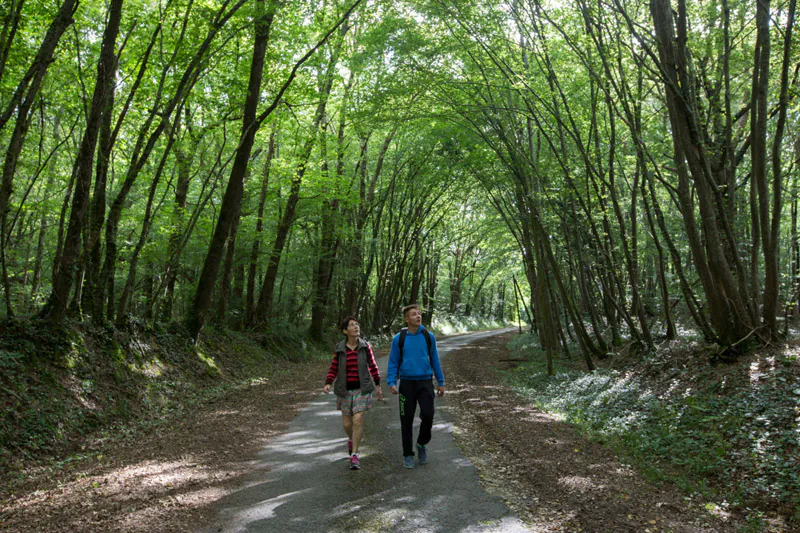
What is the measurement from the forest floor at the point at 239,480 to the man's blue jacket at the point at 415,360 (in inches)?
40.5

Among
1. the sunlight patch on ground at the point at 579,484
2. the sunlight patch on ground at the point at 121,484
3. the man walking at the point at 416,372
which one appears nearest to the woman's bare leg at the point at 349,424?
the man walking at the point at 416,372

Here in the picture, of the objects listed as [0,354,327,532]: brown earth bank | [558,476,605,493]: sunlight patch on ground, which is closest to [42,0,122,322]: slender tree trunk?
[0,354,327,532]: brown earth bank

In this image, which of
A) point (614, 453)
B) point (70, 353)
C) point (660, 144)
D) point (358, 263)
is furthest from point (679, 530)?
point (358, 263)

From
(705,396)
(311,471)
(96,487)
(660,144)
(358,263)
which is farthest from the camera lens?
(358,263)

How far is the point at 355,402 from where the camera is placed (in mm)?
5148

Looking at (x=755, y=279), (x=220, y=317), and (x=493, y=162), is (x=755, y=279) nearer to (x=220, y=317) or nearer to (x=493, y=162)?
(x=493, y=162)

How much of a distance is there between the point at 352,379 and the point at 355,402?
0.23 meters

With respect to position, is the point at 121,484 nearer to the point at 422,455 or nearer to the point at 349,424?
the point at 349,424

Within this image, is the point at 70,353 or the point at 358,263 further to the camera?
the point at 358,263

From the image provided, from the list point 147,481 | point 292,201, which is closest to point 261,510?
point 147,481

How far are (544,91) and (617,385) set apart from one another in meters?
6.01

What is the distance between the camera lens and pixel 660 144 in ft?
34.7

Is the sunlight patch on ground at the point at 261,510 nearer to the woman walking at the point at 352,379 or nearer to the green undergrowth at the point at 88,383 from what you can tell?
the woman walking at the point at 352,379

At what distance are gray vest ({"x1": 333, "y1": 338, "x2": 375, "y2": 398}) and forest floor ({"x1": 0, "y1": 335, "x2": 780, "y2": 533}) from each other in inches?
45.9
